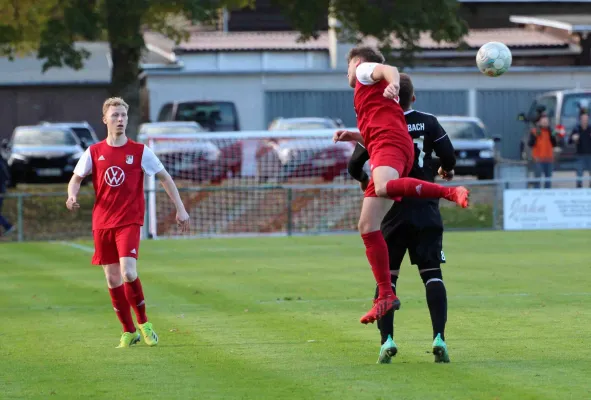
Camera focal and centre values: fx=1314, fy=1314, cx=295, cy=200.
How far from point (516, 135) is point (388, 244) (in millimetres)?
40732

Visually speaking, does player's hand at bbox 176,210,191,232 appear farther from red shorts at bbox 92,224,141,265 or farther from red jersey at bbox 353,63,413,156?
red jersey at bbox 353,63,413,156

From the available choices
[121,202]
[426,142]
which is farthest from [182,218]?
[426,142]

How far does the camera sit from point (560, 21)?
2207 inches

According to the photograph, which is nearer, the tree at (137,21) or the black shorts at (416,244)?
the black shorts at (416,244)

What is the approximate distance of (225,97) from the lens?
47531mm

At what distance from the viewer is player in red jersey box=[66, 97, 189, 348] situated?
33.0 ft

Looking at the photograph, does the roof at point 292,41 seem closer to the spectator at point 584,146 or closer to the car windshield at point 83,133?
the car windshield at point 83,133

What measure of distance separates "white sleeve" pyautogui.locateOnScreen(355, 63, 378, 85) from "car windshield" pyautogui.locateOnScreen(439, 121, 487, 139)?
2624 centimetres

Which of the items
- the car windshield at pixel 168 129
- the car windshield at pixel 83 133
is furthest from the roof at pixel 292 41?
the car windshield at pixel 168 129

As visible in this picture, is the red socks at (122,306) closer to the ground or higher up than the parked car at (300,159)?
closer to the ground

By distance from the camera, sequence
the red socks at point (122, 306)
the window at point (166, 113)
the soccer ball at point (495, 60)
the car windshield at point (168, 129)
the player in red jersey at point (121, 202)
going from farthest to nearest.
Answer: the window at point (166, 113)
the car windshield at point (168, 129)
the red socks at point (122, 306)
the player in red jersey at point (121, 202)
the soccer ball at point (495, 60)

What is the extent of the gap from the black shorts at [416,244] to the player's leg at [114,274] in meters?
2.40

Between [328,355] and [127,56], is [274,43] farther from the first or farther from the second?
[328,355]

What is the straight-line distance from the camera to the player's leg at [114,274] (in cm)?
1009
